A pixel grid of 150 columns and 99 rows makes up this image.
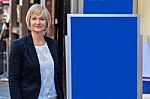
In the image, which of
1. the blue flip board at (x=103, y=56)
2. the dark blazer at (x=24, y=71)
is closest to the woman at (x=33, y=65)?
→ the dark blazer at (x=24, y=71)

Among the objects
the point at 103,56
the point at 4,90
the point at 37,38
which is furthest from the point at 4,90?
the point at 37,38

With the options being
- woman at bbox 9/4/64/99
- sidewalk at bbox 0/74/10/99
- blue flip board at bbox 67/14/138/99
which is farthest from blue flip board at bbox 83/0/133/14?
sidewalk at bbox 0/74/10/99

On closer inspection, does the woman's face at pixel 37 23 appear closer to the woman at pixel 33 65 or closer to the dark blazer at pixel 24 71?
the woman at pixel 33 65

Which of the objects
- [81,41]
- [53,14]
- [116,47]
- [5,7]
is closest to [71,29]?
[81,41]

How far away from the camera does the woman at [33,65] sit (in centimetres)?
329

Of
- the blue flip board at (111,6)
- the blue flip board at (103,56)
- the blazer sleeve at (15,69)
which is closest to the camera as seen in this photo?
the blazer sleeve at (15,69)

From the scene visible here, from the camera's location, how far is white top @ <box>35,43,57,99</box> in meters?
3.31

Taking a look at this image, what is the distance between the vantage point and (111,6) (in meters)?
3.71

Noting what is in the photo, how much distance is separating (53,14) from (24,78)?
2.70 meters

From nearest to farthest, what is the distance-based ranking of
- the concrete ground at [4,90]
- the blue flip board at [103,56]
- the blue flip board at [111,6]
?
the blue flip board at [103,56], the blue flip board at [111,6], the concrete ground at [4,90]

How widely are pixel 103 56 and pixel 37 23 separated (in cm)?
64

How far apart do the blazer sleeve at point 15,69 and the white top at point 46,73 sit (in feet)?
0.48

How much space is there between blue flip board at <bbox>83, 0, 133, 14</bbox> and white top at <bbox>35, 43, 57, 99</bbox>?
583 mm

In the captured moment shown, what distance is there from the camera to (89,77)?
3662 mm
